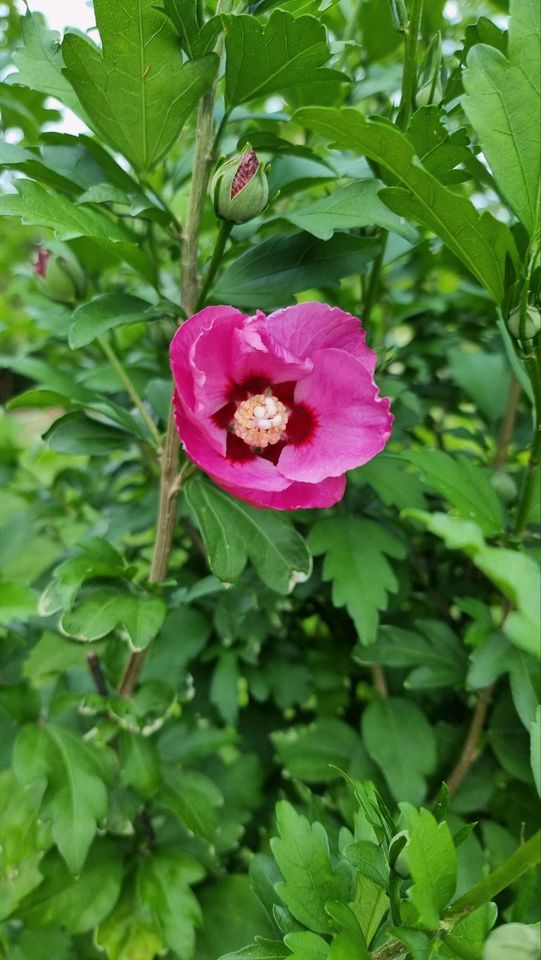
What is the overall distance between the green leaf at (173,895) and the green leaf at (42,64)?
0.71 m

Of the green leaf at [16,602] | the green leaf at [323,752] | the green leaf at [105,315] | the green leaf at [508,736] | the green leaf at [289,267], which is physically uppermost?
the green leaf at [289,267]

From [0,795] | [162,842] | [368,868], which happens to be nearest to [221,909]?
[162,842]

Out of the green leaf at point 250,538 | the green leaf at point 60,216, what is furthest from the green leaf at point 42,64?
the green leaf at point 250,538

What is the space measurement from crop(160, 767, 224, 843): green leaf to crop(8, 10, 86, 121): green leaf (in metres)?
0.63

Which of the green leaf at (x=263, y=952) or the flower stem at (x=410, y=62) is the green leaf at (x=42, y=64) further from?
the green leaf at (x=263, y=952)

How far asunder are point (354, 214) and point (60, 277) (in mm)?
369

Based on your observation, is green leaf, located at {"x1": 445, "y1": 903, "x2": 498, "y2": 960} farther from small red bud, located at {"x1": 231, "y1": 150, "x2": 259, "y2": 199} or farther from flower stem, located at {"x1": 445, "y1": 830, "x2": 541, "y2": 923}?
small red bud, located at {"x1": 231, "y1": 150, "x2": 259, "y2": 199}

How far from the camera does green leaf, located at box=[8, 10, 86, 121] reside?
603mm

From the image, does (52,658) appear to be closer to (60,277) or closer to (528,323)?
(60,277)

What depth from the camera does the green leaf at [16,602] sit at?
70 centimetres

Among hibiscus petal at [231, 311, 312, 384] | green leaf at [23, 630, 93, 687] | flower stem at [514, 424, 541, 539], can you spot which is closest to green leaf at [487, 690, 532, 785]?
flower stem at [514, 424, 541, 539]

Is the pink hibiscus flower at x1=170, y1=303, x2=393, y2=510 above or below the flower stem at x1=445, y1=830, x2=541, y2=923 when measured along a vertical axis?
above

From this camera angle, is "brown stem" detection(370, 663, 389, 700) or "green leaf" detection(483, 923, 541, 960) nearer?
"green leaf" detection(483, 923, 541, 960)

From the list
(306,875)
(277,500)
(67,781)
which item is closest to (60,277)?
(277,500)
